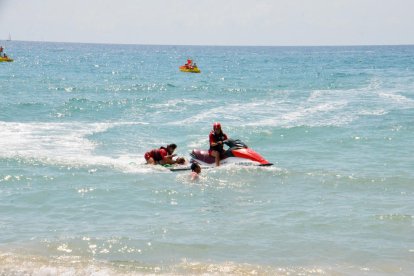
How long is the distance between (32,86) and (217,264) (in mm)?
39465

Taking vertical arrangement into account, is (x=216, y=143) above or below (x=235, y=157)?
above

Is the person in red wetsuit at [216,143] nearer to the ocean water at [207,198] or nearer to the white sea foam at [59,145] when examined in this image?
the ocean water at [207,198]

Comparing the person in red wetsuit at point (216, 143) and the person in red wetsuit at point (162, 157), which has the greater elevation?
the person in red wetsuit at point (216, 143)

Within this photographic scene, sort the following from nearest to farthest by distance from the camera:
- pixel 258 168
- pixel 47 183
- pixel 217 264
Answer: pixel 217 264, pixel 47 183, pixel 258 168

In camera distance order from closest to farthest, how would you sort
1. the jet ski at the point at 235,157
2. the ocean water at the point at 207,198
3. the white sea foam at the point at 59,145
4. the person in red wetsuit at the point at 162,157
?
the ocean water at the point at 207,198
the jet ski at the point at 235,157
the person in red wetsuit at the point at 162,157
the white sea foam at the point at 59,145

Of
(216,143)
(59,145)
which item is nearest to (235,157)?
(216,143)

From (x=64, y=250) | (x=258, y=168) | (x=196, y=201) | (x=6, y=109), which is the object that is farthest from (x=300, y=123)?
(x=64, y=250)

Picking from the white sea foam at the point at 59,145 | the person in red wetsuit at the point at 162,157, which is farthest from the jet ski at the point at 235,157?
the white sea foam at the point at 59,145

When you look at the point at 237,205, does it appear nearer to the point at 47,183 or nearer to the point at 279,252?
the point at 279,252

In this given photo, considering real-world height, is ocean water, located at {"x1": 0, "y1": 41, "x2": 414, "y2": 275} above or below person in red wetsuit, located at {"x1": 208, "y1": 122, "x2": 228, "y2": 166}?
below

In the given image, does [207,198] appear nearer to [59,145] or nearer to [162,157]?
[162,157]

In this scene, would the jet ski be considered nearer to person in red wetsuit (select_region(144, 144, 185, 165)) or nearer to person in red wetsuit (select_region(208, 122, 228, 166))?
person in red wetsuit (select_region(208, 122, 228, 166))

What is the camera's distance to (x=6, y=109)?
30.5 meters

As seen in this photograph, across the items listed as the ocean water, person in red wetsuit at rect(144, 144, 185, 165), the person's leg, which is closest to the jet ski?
the person's leg
